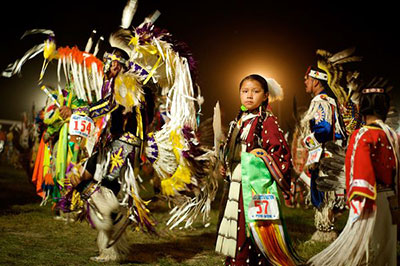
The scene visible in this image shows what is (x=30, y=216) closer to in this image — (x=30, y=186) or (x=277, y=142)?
(x=30, y=186)

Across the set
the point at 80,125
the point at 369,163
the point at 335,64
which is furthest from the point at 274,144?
the point at 335,64

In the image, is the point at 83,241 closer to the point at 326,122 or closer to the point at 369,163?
the point at 326,122

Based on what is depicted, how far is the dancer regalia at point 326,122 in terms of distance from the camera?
4566 mm

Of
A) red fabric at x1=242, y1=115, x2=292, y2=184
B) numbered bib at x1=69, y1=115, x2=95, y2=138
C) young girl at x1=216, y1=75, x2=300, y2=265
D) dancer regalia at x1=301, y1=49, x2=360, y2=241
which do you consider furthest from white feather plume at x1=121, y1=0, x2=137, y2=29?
dancer regalia at x1=301, y1=49, x2=360, y2=241

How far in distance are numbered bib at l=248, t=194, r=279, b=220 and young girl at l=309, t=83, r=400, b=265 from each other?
0.44 meters

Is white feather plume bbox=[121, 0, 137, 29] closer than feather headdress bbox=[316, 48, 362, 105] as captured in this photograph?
Yes

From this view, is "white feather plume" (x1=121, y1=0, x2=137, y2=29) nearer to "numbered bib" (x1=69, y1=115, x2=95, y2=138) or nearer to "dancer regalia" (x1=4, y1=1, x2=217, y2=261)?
"dancer regalia" (x1=4, y1=1, x2=217, y2=261)

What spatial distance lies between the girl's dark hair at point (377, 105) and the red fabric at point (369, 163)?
0.48 feet

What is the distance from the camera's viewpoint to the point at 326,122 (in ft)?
14.9

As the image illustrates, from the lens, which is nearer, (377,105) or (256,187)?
(377,105)

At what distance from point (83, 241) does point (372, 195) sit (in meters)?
3.41

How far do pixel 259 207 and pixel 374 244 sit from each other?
29.6 inches

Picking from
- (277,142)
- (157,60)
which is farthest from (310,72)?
(277,142)

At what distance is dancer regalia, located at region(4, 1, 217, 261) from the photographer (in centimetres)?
387
